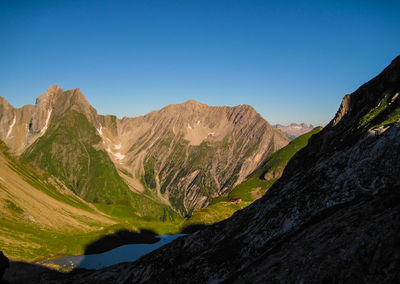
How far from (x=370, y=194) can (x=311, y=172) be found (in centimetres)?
1328

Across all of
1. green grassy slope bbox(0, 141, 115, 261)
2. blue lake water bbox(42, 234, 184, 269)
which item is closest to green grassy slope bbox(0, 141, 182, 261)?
green grassy slope bbox(0, 141, 115, 261)

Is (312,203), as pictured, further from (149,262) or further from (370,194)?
(149,262)

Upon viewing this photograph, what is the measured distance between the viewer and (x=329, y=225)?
86.0 feet

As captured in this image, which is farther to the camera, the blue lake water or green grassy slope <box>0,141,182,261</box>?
the blue lake water

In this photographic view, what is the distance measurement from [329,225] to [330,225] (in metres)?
0.18

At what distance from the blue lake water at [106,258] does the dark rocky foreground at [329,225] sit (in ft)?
257

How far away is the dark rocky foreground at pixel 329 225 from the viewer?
20.0m

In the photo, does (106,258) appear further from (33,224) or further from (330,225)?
(330,225)

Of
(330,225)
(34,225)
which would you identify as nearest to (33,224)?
(34,225)

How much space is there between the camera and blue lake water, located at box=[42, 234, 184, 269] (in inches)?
4862

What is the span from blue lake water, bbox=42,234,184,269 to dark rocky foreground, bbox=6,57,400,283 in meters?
78.3

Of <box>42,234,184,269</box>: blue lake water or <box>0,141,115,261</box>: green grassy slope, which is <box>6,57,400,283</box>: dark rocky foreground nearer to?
<box>42,234,184,269</box>: blue lake water

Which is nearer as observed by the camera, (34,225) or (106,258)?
(106,258)

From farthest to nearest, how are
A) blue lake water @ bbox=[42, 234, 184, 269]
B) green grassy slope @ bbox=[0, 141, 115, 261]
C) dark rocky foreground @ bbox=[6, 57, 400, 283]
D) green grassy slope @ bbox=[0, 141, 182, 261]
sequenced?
blue lake water @ bbox=[42, 234, 184, 269] → green grassy slope @ bbox=[0, 141, 115, 261] → green grassy slope @ bbox=[0, 141, 182, 261] → dark rocky foreground @ bbox=[6, 57, 400, 283]
